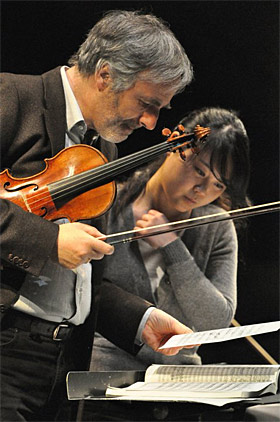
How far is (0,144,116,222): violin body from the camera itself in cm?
141

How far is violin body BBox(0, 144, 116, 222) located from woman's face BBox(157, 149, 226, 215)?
0.38m

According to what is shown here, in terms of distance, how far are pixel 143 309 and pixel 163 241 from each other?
0.74ft

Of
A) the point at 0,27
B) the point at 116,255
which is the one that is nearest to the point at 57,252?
the point at 116,255

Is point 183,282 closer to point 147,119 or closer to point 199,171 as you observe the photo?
point 199,171

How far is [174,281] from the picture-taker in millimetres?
1818

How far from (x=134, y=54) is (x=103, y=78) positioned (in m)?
0.10

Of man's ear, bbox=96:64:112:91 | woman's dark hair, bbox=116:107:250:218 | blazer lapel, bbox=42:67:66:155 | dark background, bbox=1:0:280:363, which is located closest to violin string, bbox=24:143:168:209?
blazer lapel, bbox=42:67:66:155

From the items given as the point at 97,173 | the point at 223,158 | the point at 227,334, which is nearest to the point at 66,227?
the point at 97,173

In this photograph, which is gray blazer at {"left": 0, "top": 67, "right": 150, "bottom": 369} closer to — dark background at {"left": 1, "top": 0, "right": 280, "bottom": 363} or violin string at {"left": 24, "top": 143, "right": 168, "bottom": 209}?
violin string at {"left": 24, "top": 143, "right": 168, "bottom": 209}

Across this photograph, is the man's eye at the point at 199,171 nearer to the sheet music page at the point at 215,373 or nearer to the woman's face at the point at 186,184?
the woman's face at the point at 186,184

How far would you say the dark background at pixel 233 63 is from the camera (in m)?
1.93

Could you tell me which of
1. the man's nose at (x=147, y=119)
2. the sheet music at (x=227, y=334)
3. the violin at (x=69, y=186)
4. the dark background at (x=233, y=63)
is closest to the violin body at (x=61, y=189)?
the violin at (x=69, y=186)

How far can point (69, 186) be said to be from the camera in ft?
4.71

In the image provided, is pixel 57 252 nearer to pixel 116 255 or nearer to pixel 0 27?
pixel 116 255
